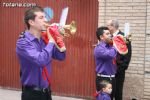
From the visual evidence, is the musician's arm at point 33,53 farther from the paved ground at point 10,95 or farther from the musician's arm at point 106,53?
the paved ground at point 10,95

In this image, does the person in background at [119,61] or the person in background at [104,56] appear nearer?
the person in background at [104,56]

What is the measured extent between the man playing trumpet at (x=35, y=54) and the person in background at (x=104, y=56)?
6.10 feet

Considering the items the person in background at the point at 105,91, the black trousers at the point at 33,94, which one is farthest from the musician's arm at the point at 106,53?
the black trousers at the point at 33,94

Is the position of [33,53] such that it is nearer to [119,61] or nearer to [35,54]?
[35,54]

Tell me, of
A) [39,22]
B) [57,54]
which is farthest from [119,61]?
[39,22]

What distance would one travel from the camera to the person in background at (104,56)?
→ 628 cm

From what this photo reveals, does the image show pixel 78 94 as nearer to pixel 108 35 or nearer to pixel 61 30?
pixel 108 35

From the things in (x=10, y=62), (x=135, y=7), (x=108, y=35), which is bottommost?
(x=10, y=62)

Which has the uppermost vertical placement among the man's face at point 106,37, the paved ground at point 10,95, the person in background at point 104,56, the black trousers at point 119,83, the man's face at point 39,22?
the man's face at point 39,22

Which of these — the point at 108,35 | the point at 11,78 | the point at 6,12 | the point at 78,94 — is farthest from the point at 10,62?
the point at 108,35

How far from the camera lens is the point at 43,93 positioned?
14.6 ft

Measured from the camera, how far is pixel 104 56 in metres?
6.32

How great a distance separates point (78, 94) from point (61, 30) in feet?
16.3

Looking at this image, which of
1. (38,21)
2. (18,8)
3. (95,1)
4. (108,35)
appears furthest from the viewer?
(18,8)
